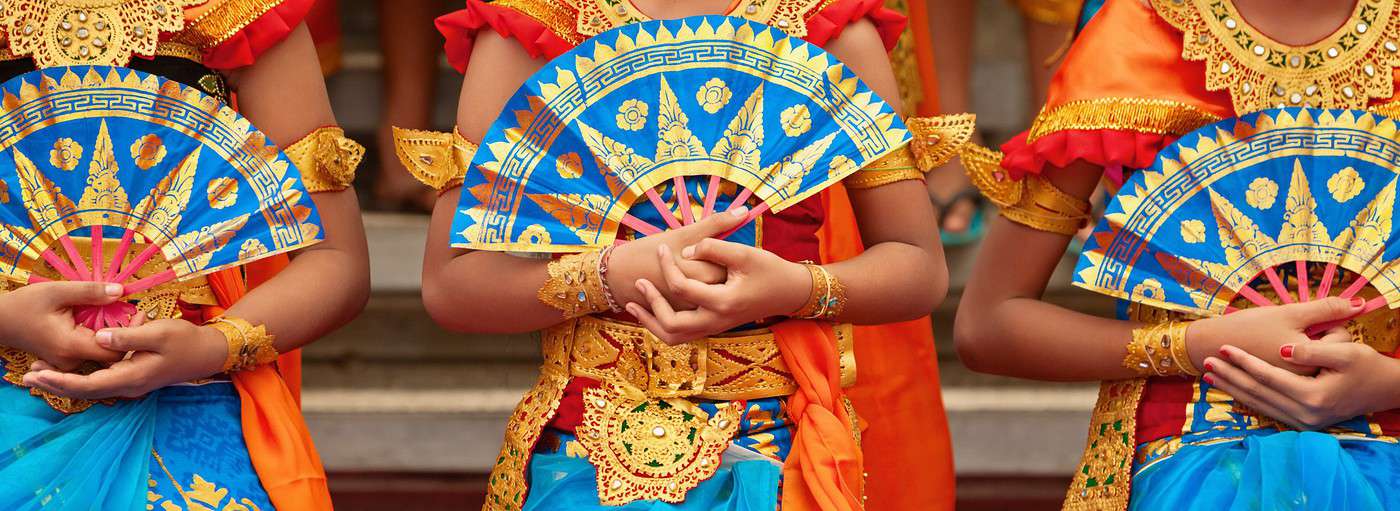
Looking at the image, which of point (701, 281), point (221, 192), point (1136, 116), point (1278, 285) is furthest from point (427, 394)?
point (1278, 285)

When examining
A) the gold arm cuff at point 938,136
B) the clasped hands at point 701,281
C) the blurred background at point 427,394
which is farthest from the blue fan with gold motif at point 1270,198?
the blurred background at point 427,394

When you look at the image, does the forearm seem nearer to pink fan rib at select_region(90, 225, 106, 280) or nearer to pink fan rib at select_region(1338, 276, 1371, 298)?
pink fan rib at select_region(1338, 276, 1371, 298)

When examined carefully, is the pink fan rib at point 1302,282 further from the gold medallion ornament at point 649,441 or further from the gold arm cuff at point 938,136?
the gold medallion ornament at point 649,441

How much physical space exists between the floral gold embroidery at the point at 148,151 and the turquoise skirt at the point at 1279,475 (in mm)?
1381

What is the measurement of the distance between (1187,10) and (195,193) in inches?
54.0

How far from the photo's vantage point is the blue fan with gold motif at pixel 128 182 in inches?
87.5

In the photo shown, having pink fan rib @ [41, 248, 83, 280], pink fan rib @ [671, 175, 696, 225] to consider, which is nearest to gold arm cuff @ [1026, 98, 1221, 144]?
pink fan rib @ [671, 175, 696, 225]

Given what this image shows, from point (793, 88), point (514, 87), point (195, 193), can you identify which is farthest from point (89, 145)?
point (793, 88)

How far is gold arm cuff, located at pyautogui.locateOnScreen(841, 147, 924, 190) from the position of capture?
230 cm

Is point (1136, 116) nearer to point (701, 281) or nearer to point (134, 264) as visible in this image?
point (701, 281)

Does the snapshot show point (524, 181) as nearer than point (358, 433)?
Yes

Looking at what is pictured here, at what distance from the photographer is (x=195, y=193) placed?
2.24 m

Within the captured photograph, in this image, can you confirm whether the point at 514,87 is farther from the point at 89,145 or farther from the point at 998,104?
the point at 998,104

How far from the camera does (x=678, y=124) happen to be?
220 cm
